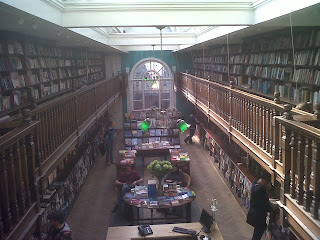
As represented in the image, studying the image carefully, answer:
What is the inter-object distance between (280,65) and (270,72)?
0.38 metres

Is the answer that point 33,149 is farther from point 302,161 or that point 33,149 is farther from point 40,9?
point 302,161

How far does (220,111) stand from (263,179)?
1611 mm

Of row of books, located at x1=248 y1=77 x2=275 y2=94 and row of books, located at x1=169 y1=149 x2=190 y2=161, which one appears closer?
row of books, located at x1=248 y1=77 x2=275 y2=94

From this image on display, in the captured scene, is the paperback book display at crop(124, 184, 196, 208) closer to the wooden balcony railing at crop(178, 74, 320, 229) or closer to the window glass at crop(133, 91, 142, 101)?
the wooden balcony railing at crop(178, 74, 320, 229)

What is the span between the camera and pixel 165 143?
982 cm

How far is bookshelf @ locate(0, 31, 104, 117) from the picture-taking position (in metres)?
5.38

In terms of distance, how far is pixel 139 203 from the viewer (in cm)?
602

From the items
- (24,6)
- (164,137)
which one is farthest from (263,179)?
(164,137)

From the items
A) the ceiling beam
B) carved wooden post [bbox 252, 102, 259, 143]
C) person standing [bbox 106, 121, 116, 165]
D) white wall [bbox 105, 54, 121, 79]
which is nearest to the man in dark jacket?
carved wooden post [bbox 252, 102, 259, 143]

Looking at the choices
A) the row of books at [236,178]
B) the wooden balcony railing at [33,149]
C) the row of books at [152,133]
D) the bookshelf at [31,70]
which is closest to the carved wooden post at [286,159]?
the wooden balcony railing at [33,149]

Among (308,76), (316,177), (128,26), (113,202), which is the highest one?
(128,26)

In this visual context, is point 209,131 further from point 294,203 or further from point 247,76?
point 294,203

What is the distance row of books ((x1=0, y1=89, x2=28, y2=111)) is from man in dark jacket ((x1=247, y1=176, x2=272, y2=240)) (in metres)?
3.88

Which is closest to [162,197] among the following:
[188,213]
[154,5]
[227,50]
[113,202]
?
[188,213]
